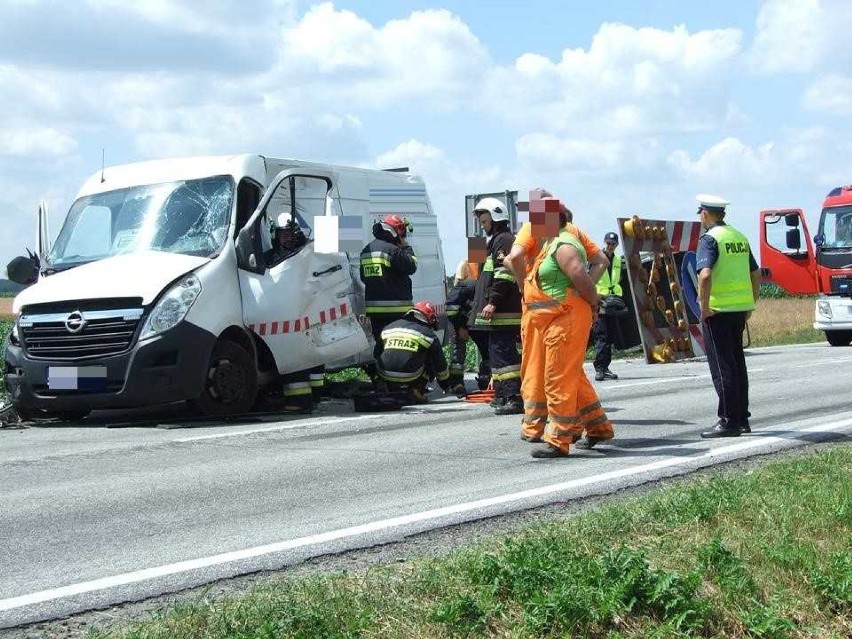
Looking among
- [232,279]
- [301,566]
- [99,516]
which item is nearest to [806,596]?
[301,566]

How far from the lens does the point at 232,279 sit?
12047 millimetres

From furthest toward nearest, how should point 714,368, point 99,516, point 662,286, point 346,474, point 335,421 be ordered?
point 662,286 < point 335,421 < point 714,368 < point 346,474 < point 99,516

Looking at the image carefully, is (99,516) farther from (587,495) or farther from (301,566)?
(587,495)

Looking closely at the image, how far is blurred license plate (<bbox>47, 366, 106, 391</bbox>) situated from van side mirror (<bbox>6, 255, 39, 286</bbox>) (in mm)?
1539

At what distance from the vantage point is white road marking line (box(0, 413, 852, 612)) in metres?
5.27

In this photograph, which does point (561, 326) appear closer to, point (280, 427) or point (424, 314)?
point (280, 427)

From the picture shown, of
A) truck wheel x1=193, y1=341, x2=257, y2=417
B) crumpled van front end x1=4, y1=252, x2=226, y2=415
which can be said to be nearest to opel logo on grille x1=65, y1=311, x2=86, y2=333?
crumpled van front end x1=4, y1=252, x2=226, y2=415

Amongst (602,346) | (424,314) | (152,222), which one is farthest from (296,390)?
(602,346)

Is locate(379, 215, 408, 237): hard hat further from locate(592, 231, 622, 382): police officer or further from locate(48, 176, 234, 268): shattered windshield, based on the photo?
locate(592, 231, 622, 382): police officer

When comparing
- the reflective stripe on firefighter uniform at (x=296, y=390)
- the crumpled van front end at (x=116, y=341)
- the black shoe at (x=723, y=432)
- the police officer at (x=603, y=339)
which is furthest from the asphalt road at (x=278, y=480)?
the police officer at (x=603, y=339)

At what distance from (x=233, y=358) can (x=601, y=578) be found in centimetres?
773

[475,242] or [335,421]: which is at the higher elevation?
[475,242]

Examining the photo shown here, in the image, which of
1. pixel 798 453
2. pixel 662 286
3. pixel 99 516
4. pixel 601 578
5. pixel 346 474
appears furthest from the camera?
pixel 662 286

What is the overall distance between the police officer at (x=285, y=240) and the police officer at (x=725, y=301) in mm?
4474
